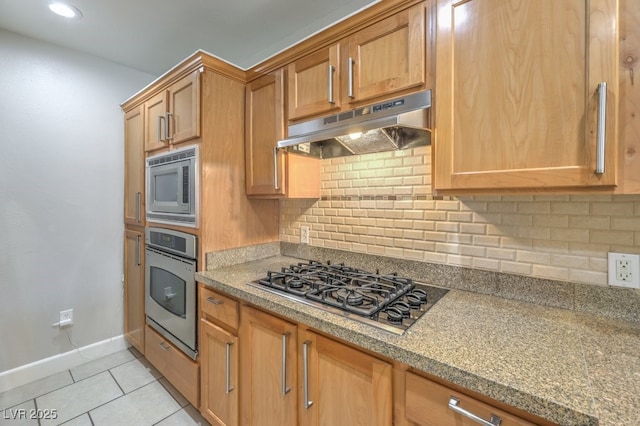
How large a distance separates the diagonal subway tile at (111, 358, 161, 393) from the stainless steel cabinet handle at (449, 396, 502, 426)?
2271 mm

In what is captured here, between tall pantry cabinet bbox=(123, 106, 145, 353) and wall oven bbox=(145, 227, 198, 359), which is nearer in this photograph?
wall oven bbox=(145, 227, 198, 359)

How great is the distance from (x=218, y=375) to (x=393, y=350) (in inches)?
45.9

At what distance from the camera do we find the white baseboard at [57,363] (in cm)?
206

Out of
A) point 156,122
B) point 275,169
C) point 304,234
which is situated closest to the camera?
point 275,169

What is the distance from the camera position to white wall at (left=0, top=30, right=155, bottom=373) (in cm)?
207

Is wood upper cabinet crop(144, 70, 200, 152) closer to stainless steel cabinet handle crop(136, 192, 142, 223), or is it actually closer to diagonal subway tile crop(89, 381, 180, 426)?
stainless steel cabinet handle crop(136, 192, 142, 223)

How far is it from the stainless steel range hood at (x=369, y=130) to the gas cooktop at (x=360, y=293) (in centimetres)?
70

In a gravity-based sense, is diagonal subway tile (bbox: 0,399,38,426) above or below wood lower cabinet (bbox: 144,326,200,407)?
below

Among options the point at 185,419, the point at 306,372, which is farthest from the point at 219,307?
the point at 185,419

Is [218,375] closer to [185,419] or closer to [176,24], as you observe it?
[185,419]

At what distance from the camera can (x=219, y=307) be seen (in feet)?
5.00

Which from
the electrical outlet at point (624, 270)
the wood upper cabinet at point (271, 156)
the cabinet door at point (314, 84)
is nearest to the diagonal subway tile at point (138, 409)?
the wood upper cabinet at point (271, 156)

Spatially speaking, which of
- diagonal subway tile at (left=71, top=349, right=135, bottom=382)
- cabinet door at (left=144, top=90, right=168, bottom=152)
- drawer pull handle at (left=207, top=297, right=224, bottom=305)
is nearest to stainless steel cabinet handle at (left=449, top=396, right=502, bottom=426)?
drawer pull handle at (left=207, top=297, right=224, bottom=305)

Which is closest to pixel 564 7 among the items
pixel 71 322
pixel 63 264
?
pixel 63 264
